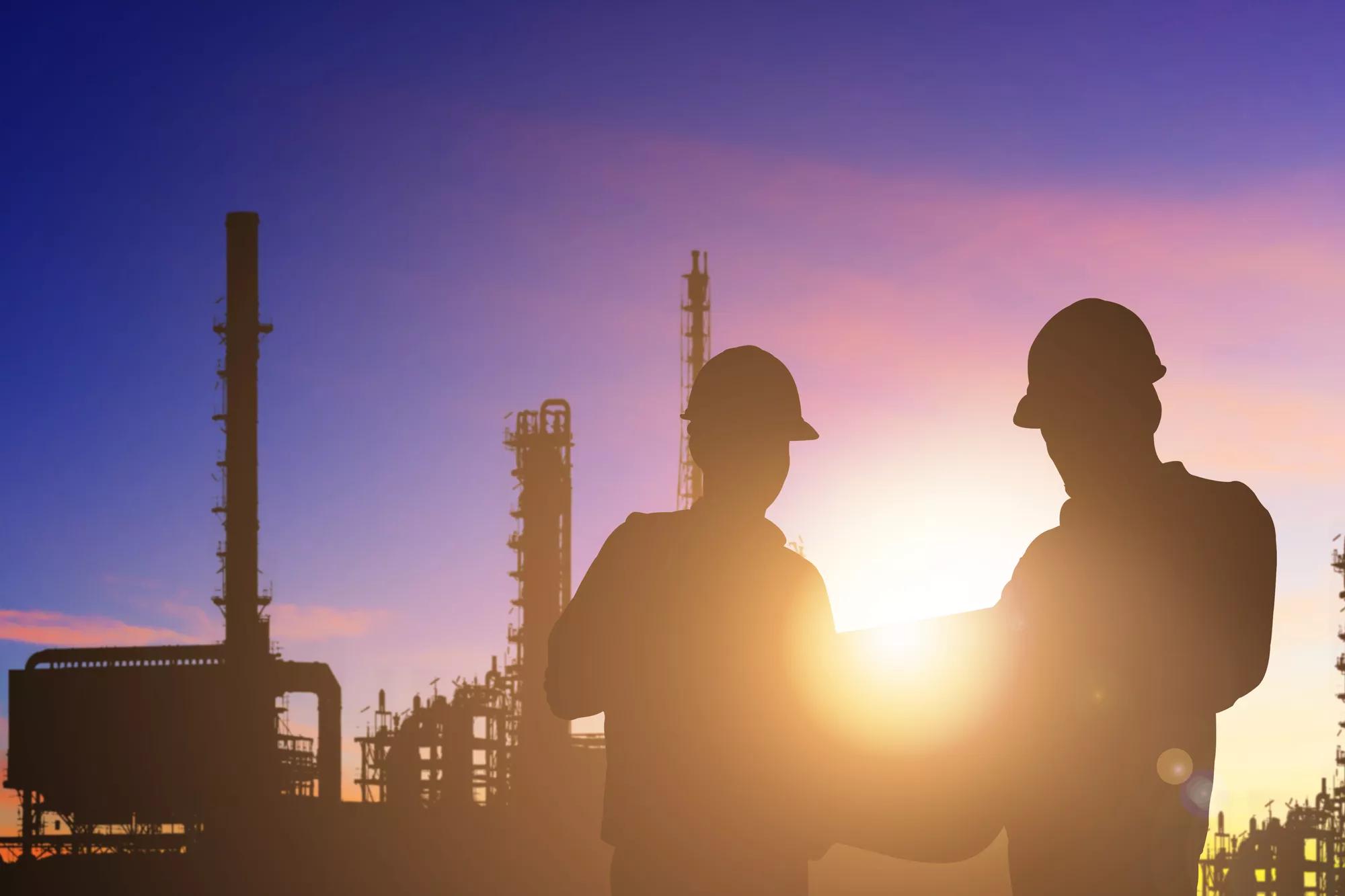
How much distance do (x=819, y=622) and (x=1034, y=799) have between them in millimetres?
580

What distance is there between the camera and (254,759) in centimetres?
4406

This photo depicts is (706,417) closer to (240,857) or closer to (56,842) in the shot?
(240,857)

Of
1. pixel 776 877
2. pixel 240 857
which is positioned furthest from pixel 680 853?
pixel 240 857

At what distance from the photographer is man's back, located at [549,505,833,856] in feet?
8.84

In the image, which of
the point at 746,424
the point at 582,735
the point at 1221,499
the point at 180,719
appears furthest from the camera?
the point at 582,735

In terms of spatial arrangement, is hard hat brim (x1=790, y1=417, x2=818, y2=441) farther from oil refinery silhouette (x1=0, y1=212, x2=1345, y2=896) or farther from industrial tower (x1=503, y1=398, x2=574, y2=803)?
industrial tower (x1=503, y1=398, x2=574, y2=803)

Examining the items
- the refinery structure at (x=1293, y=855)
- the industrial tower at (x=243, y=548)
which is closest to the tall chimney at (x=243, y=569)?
the industrial tower at (x=243, y=548)

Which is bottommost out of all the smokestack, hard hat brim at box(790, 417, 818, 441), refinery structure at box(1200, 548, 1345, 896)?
refinery structure at box(1200, 548, 1345, 896)

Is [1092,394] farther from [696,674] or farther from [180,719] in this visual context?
[180,719]

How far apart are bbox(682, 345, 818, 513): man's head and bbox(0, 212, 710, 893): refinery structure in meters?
36.1

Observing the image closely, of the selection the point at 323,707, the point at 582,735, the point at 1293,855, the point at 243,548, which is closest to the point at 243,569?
the point at 243,548

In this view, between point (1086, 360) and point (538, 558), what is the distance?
44.9m

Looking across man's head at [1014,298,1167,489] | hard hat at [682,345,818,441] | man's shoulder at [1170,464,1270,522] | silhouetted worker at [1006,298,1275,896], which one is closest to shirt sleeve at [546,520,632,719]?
hard hat at [682,345,818,441]

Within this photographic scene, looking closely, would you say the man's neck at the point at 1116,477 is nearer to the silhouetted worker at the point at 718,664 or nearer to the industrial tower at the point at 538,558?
the silhouetted worker at the point at 718,664
